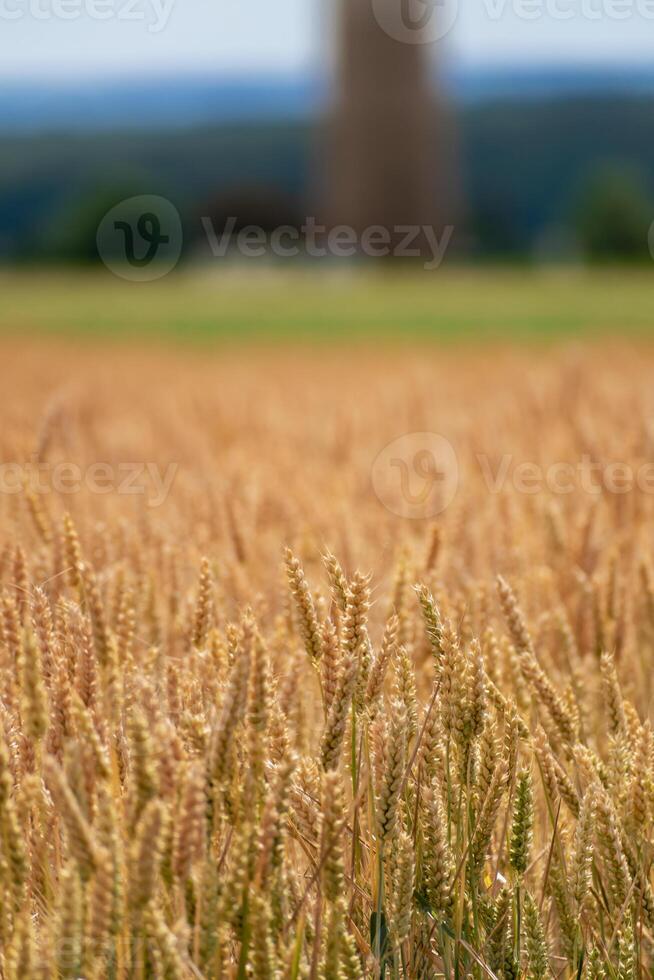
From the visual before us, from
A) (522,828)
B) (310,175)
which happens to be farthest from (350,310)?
(310,175)

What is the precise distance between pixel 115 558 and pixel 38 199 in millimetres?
53778

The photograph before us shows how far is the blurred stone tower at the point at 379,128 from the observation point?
74.6 ft

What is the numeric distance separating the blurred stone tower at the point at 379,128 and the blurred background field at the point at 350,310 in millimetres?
7582

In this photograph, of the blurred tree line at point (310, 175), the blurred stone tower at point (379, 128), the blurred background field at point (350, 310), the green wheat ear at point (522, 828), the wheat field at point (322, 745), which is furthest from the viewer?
the blurred tree line at point (310, 175)

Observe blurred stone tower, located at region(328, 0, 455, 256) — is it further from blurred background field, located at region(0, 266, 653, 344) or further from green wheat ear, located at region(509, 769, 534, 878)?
green wheat ear, located at region(509, 769, 534, 878)

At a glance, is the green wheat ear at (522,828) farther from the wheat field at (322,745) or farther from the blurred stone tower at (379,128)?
the blurred stone tower at (379,128)

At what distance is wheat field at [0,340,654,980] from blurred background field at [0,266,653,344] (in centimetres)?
552

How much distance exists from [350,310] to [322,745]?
10123 mm

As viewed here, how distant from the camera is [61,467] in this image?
6.85 feet

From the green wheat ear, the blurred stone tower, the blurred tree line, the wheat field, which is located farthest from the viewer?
the blurred tree line

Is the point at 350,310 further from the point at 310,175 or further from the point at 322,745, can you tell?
the point at 310,175

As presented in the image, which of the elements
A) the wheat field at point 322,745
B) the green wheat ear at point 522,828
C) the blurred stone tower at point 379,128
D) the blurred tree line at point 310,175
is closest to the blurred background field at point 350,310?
the wheat field at point 322,745

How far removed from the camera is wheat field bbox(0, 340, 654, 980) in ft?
2.24

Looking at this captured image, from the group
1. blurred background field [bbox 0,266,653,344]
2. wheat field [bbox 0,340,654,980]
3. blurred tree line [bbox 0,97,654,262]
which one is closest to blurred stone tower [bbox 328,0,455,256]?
blurred background field [bbox 0,266,653,344]
